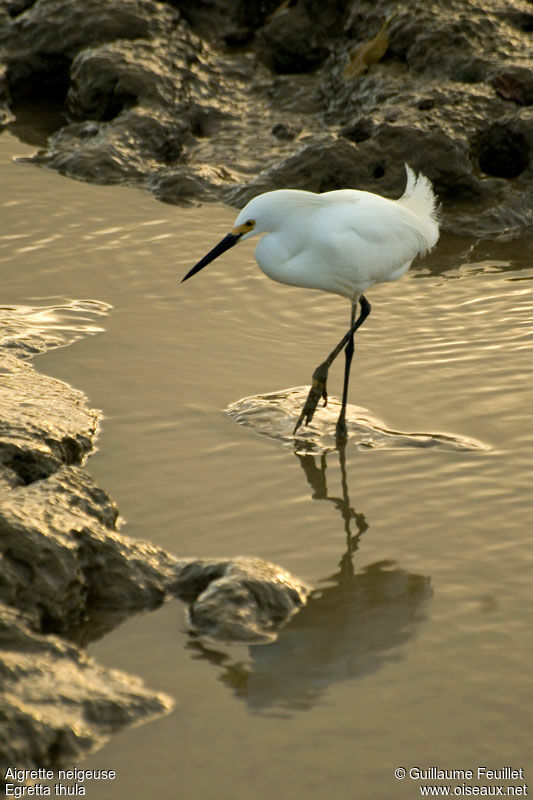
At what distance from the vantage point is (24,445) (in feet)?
14.1

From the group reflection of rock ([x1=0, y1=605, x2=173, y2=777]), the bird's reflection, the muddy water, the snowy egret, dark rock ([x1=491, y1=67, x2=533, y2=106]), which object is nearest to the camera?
reflection of rock ([x1=0, y1=605, x2=173, y2=777])

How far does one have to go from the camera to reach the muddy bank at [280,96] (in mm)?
7816

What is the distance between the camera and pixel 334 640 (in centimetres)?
378

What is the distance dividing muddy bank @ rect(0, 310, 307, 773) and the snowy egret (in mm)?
1312

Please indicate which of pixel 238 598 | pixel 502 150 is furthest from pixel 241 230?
pixel 502 150

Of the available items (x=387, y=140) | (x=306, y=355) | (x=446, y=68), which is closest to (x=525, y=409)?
(x=306, y=355)

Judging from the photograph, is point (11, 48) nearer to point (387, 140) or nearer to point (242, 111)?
point (242, 111)

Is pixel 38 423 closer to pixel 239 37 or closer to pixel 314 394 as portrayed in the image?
pixel 314 394

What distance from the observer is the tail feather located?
6.07 metres

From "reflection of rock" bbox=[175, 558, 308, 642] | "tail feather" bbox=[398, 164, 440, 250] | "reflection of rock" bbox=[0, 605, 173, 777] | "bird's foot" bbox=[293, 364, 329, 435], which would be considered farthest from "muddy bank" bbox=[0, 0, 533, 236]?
"reflection of rock" bbox=[0, 605, 173, 777]

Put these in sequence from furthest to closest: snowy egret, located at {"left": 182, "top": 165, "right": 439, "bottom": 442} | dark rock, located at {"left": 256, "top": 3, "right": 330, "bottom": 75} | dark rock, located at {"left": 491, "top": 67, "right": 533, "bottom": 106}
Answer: dark rock, located at {"left": 256, "top": 3, "right": 330, "bottom": 75}
dark rock, located at {"left": 491, "top": 67, "right": 533, "bottom": 106}
snowy egret, located at {"left": 182, "top": 165, "right": 439, "bottom": 442}

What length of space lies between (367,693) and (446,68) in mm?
6059

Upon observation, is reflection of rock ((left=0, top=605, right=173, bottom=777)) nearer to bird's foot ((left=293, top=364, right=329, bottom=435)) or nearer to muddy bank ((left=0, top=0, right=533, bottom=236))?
bird's foot ((left=293, top=364, right=329, bottom=435))

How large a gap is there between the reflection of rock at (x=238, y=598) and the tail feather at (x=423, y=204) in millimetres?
2642
